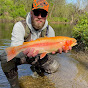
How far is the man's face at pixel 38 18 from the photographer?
349 cm

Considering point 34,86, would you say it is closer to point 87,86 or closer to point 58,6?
point 87,86

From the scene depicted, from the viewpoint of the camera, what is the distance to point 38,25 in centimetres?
363

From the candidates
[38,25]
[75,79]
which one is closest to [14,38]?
[38,25]

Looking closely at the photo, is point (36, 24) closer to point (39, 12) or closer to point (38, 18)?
point (38, 18)

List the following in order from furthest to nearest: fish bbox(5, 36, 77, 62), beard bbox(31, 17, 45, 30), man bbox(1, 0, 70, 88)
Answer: beard bbox(31, 17, 45, 30) < man bbox(1, 0, 70, 88) < fish bbox(5, 36, 77, 62)

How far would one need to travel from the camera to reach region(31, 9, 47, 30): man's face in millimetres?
3488

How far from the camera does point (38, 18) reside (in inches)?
139

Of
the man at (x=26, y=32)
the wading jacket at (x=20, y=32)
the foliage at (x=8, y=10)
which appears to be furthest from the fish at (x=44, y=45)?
the foliage at (x=8, y=10)

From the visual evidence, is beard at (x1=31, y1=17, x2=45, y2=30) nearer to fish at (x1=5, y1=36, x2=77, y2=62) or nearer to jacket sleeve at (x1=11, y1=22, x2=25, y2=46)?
jacket sleeve at (x1=11, y1=22, x2=25, y2=46)

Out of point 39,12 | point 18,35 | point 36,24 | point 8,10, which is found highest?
point 8,10

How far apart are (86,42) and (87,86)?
11.6 feet

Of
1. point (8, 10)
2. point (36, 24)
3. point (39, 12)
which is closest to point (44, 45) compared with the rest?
point (36, 24)

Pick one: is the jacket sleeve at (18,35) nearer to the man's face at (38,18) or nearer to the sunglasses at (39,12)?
the man's face at (38,18)

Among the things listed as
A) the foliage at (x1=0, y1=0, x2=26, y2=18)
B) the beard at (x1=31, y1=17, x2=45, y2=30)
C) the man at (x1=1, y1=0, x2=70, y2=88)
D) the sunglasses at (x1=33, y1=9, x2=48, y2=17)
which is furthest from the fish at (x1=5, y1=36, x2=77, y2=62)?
the foliage at (x1=0, y1=0, x2=26, y2=18)
